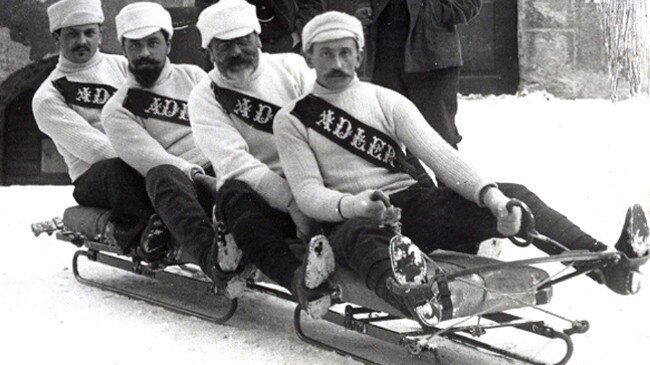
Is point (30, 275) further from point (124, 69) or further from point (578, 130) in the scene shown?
point (578, 130)

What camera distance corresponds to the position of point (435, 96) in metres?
5.38

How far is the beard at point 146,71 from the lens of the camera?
16.7ft

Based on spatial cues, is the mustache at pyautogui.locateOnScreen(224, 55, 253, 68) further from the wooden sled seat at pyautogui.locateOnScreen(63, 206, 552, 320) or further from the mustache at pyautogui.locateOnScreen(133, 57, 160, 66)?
the wooden sled seat at pyautogui.locateOnScreen(63, 206, 552, 320)

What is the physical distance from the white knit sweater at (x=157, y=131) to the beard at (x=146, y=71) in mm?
22

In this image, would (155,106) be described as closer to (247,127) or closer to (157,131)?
(157,131)

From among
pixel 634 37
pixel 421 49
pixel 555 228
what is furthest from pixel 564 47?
pixel 555 228

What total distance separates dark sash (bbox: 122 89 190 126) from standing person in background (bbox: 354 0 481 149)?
0.94 meters

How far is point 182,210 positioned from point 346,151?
82 cm

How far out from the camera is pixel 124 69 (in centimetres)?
579

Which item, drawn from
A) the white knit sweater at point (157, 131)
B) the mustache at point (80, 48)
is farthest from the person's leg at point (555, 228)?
the mustache at point (80, 48)

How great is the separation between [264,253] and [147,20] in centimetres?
150

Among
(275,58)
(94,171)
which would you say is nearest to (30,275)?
(94,171)

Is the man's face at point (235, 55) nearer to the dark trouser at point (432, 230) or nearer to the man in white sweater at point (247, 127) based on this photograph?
the man in white sweater at point (247, 127)

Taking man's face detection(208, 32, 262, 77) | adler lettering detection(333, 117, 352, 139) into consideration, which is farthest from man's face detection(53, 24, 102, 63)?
adler lettering detection(333, 117, 352, 139)
